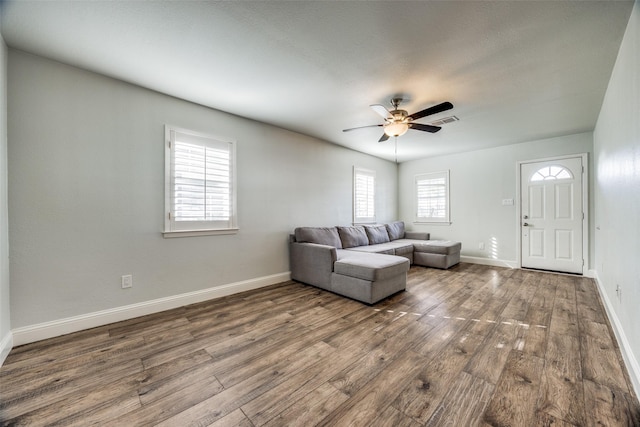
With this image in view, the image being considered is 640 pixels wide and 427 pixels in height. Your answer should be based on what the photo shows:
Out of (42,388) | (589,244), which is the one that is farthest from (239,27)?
(589,244)

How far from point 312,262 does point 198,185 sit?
1.86m

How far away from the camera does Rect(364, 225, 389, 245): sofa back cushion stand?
5.16 meters

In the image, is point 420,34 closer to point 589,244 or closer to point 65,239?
point 65,239

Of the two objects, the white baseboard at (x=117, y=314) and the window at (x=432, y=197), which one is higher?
the window at (x=432, y=197)

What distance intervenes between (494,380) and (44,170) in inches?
156

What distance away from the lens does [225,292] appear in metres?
3.33

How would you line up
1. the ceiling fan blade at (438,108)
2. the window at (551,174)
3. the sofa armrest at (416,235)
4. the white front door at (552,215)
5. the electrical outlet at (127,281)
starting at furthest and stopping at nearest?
the sofa armrest at (416,235)
the window at (551,174)
the white front door at (552,215)
the electrical outlet at (127,281)
the ceiling fan blade at (438,108)

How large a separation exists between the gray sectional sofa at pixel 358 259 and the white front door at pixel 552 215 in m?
1.29

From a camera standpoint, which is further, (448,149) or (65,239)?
(448,149)

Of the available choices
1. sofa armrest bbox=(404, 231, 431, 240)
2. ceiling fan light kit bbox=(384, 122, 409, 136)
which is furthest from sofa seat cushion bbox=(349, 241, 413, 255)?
ceiling fan light kit bbox=(384, 122, 409, 136)

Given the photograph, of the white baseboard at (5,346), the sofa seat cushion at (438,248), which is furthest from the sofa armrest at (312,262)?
the white baseboard at (5,346)

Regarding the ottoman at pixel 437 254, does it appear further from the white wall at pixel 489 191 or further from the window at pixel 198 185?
the window at pixel 198 185

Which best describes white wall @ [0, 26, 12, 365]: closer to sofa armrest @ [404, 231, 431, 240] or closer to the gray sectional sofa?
the gray sectional sofa

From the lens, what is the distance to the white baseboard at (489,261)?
494cm
